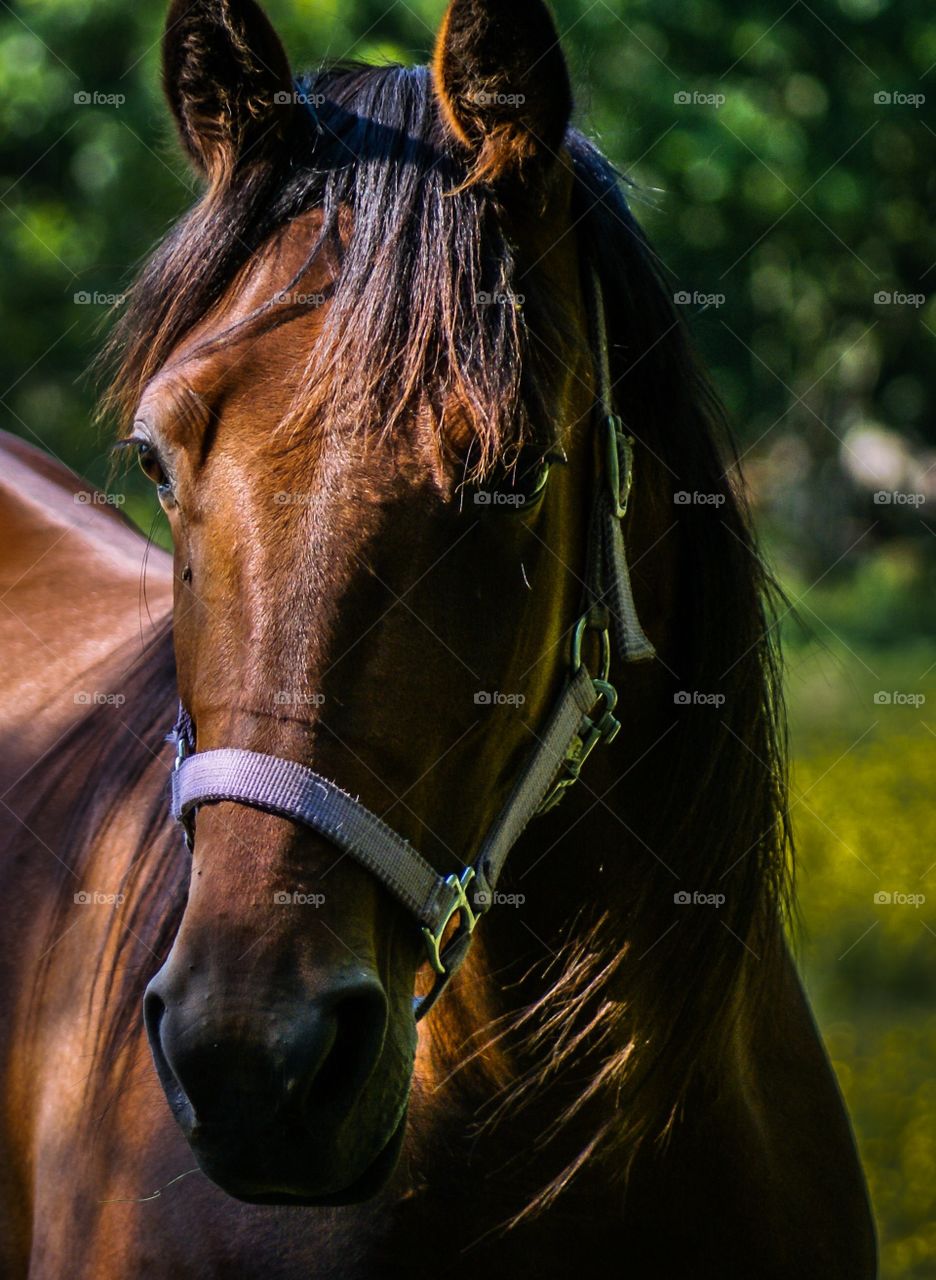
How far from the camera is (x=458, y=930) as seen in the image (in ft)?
5.73

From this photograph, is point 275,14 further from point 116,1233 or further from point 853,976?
A: point 116,1233

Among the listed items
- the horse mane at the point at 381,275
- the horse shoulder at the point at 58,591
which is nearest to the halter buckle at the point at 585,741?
the horse mane at the point at 381,275

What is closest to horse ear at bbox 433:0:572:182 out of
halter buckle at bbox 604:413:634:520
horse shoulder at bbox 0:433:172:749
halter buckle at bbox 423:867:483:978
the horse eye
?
halter buckle at bbox 604:413:634:520

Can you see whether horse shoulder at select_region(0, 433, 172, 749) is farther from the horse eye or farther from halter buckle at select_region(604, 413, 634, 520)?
halter buckle at select_region(604, 413, 634, 520)

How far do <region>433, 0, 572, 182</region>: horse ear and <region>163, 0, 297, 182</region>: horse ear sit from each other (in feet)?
0.79

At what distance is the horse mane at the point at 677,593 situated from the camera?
1820mm

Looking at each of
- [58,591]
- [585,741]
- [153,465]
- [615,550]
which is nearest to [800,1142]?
[585,741]

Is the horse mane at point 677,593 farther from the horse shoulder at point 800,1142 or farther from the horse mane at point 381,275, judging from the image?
the horse shoulder at point 800,1142

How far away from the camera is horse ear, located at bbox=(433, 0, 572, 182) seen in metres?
1.79

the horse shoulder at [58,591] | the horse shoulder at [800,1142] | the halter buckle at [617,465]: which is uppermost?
the halter buckle at [617,465]

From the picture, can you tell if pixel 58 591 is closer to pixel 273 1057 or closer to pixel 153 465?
pixel 153 465

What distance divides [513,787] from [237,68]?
1.07m

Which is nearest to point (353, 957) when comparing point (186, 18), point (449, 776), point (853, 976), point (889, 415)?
point (449, 776)

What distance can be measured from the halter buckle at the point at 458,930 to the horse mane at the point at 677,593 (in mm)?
307
